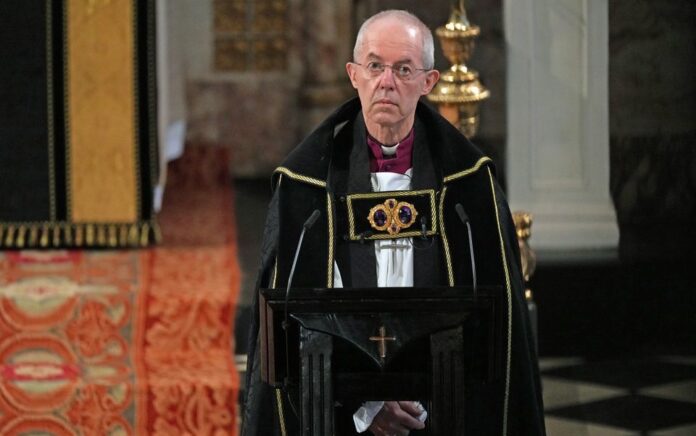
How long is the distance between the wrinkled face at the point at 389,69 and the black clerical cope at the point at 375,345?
516 millimetres

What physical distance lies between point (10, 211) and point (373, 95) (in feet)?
13.3

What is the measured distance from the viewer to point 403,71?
3.87 meters

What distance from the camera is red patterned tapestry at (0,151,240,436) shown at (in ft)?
20.5

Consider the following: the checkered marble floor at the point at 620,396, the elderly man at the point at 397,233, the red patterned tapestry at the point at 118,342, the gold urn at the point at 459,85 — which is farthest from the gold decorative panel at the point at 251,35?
the elderly man at the point at 397,233

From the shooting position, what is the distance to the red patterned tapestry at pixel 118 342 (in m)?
6.24

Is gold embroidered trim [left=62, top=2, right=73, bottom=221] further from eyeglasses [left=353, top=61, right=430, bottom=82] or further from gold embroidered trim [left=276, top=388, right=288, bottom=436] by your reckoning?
eyeglasses [left=353, top=61, right=430, bottom=82]

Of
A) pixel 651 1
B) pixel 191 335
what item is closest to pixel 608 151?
pixel 651 1

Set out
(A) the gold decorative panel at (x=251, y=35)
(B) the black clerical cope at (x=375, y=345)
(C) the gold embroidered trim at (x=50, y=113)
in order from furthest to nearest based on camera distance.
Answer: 1. (A) the gold decorative panel at (x=251, y=35)
2. (C) the gold embroidered trim at (x=50, y=113)
3. (B) the black clerical cope at (x=375, y=345)

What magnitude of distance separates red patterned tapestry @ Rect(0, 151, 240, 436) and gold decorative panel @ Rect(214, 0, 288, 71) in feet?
10.6

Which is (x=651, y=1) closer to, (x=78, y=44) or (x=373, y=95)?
(x=78, y=44)

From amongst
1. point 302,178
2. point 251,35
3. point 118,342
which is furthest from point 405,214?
point 251,35

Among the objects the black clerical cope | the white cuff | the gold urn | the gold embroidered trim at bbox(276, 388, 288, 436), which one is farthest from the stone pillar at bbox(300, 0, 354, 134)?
the black clerical cope

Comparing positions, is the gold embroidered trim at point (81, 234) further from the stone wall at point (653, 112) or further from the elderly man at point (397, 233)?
the elderly man at point (397, 233)

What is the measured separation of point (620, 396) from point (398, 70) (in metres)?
3.25
